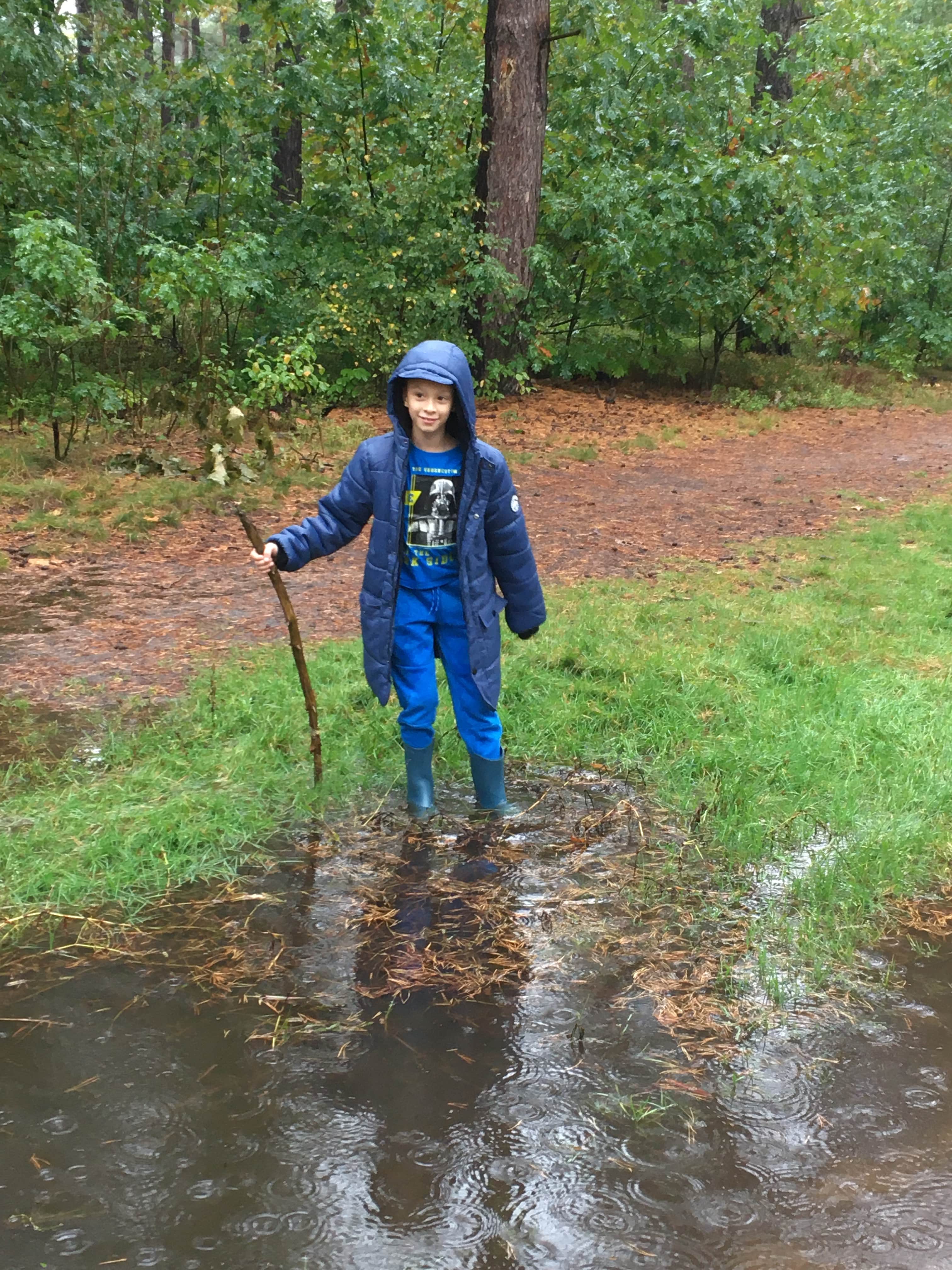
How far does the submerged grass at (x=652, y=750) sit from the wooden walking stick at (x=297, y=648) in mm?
149

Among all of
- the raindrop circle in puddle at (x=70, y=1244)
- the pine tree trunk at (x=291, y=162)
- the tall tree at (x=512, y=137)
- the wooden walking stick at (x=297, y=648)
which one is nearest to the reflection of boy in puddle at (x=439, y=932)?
the wooden walking stick at (x=297, y=648)

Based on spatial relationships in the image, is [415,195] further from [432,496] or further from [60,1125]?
[60,1125]

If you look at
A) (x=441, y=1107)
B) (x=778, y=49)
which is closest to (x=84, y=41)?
(x=778, y=49)

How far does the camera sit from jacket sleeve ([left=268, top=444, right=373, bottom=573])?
404 centimetres

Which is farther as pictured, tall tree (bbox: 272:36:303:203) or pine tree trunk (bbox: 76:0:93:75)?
tall tree (bbox: 272:36:303:203)

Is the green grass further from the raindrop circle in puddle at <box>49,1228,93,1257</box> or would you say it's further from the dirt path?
the raindrop circle in puddle at <box>49,1228,93,1257</box>

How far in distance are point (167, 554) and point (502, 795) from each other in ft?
14.2

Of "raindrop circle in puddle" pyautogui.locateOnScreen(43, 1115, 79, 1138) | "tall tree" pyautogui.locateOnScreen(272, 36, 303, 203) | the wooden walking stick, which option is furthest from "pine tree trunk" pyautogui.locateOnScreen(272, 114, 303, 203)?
"raindrop circle in puddle" pyautogui.locateOnScreen(43, 1115, 79, 1138)

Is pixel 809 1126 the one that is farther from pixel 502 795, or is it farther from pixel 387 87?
pixel 387 87

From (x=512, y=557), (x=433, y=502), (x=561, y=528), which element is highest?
(x=433, y=502)

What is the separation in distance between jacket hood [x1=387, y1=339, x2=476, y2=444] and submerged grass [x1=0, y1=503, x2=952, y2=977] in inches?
60.1

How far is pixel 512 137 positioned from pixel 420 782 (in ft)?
35.9

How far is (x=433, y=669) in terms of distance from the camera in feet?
14.0

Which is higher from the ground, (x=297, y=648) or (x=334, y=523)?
(x=334, y=523)
